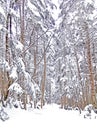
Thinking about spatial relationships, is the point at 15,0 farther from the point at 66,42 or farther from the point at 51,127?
the point at 66,42

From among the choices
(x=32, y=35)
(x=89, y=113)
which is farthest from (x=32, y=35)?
(x=89, y=113)

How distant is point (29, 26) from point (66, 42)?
5.73 metres

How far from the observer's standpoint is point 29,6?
74.2 ft

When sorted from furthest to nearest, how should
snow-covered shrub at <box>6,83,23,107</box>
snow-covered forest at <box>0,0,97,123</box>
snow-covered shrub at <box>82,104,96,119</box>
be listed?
snow-covered shrub at <box>82,104,96,119</box>
snow-covered forest at <box>0,0,97,123</box>
snow-covered shrub at <box>6,83,23,107</box>

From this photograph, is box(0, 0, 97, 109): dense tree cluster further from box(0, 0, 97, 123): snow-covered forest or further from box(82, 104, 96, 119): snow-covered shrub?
box(82, 104, 96, 119): snow-covered shrub

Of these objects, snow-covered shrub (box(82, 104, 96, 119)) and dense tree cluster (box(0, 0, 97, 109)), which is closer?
dense tree cluster (box(0, 0, 97, 109))

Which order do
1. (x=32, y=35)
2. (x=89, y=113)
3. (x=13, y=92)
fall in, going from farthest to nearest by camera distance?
(x=32, y=35) → (x=89, y=113) → (x=13, y=92)

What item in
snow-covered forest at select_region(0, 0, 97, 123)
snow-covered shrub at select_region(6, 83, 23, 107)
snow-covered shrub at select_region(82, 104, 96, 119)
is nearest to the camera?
snow-covered shrub at select_region(6, 83, 23, 107)

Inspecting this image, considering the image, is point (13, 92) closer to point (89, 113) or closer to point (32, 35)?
point (89, 113)

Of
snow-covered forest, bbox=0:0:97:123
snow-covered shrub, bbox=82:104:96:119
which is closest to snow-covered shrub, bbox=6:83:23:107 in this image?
snow-covered forest, bbox=0:0:97:123

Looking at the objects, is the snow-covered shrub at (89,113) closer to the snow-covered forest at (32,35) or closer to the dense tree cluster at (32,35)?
the snow-covered forest at (32,35)

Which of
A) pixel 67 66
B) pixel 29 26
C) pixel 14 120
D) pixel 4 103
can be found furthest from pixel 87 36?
pixel 67 66

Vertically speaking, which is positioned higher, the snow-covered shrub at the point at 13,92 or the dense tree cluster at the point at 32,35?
the dense tree cluster at the point at 32,35

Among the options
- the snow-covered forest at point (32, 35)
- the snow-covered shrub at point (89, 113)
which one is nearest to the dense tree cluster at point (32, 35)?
the snow-covered forest at point (32, 35)
